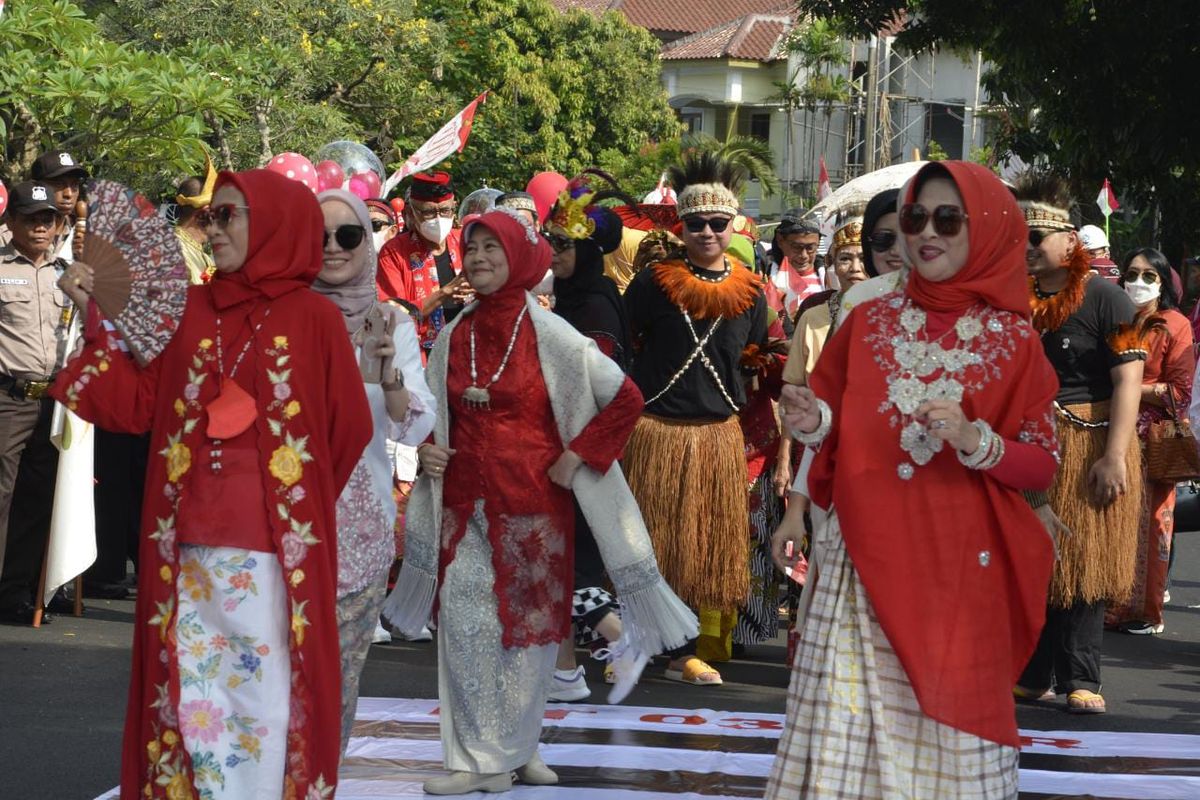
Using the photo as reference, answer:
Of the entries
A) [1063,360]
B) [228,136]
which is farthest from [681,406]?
[228,136]

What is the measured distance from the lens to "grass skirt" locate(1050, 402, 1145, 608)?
7.26 m

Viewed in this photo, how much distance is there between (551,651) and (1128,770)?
2155mm

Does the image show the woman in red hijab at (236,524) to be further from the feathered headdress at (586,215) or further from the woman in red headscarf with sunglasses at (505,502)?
the feathered headdress at (586,215)

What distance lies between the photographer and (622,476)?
5863mm

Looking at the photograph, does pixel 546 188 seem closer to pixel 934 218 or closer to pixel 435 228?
pixel 435 228

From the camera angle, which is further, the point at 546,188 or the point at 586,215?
the point at 546,188

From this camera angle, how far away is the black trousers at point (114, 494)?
31.2 feet

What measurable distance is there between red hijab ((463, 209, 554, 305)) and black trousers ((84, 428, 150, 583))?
429 cm

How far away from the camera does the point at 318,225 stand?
14.8ft

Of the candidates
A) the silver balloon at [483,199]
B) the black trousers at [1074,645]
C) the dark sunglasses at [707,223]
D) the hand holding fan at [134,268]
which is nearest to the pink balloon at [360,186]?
the silver balloon at [483,199]

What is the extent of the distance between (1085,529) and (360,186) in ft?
13.0

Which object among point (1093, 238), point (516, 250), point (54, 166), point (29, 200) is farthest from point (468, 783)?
point (1093, 238)

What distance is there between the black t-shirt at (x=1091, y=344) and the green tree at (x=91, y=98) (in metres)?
6.01

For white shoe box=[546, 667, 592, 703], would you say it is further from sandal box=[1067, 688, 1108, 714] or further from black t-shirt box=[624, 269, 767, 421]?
sandal box=[1067, 688, 1108, 714]
